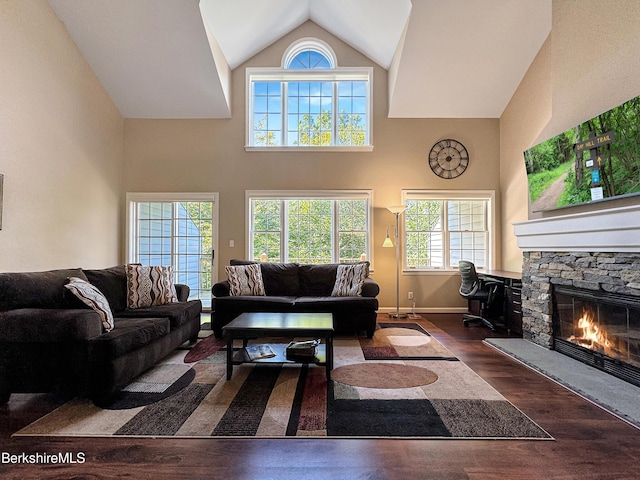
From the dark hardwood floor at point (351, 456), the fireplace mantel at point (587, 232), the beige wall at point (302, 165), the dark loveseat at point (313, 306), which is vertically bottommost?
the dark hardwood floor at point (351, 456)

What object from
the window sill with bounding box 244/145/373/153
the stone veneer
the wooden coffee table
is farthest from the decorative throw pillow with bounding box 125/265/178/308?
the stone veneer

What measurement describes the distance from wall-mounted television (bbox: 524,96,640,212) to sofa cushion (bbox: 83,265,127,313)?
15.1 ft

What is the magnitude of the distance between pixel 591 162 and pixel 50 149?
5.99 meters

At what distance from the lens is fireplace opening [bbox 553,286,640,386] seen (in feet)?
9.16

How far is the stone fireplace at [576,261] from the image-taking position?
276 cm

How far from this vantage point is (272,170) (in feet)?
19.4

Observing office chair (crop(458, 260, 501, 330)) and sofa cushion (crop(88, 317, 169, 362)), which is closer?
sofa cushion (crop(88, 317, 169, 362))

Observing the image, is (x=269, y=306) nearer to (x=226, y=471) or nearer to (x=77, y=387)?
(x=77, y=387)

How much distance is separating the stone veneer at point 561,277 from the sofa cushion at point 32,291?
4396 mm

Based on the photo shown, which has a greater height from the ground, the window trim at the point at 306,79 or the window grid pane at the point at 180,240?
the window trim at the point at 306,79

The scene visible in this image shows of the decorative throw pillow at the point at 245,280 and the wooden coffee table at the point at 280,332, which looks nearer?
the wooden coffee table at the point at 280,332

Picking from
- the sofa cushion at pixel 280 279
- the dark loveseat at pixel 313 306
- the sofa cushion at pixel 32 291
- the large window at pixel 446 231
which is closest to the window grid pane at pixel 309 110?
the large window at pixel 446 231

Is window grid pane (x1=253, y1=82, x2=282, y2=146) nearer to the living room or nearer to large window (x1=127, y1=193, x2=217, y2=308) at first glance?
the living room

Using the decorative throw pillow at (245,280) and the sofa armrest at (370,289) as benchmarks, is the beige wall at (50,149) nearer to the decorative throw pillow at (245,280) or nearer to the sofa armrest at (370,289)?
the decorative throw pillow at (245,280)
